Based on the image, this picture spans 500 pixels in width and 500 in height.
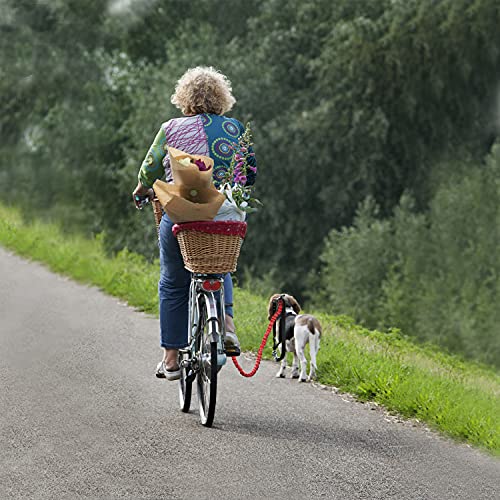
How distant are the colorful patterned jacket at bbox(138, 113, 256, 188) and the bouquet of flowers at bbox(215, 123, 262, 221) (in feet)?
0.11

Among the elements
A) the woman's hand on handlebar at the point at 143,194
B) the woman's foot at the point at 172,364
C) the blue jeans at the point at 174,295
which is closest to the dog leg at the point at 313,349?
the blue jeans at the point at 174,295

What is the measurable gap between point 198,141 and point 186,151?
91 millimetres

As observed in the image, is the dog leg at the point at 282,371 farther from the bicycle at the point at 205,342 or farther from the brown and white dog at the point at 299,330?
the bicycle at the point at 205,342

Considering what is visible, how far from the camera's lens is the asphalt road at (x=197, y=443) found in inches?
198

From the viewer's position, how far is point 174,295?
625cm

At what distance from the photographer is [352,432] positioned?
20.0ft

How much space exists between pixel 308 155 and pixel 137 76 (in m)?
6.68

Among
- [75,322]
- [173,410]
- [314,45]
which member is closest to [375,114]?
[314,45]

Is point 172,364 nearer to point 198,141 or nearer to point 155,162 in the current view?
point 155,162

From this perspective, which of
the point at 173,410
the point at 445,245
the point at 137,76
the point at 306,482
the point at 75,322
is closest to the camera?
the point at 306,482

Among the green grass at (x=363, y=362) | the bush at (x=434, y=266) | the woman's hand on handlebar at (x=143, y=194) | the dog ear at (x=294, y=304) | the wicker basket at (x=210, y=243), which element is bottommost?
the bush at (x=434, y=266)

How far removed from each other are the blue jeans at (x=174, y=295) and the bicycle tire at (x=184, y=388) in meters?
0.12

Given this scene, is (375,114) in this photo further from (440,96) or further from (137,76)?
(137,76)

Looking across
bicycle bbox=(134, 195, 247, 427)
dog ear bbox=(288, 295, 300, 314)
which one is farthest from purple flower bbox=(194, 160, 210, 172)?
dog ear bbox=(288, 295, 300, 314)
